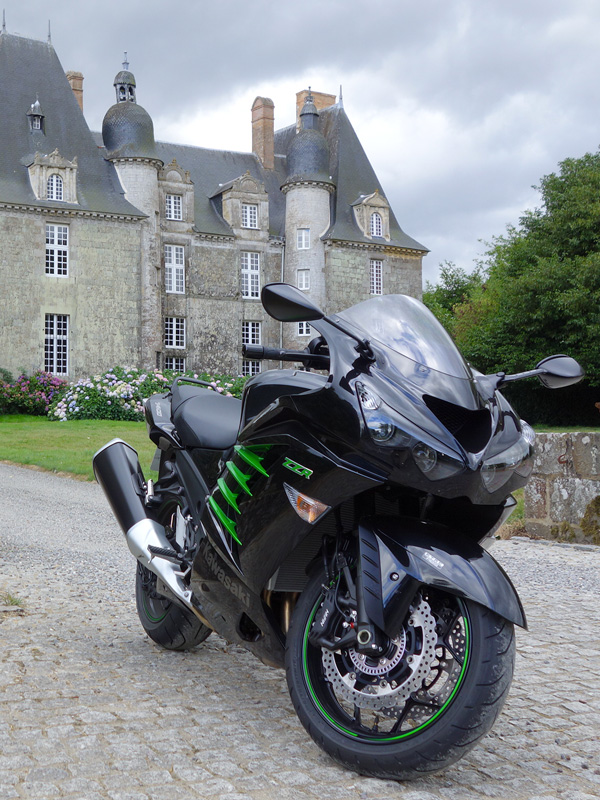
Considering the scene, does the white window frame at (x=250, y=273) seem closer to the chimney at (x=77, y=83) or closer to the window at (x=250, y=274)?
the window at (x=250, y=274)

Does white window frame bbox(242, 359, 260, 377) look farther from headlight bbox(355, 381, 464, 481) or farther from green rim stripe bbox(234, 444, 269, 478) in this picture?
headlight bbox(355, 381, 464, 481)

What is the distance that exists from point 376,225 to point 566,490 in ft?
137

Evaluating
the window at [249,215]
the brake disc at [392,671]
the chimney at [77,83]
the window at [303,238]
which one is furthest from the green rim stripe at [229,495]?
the chimney at [77,83]

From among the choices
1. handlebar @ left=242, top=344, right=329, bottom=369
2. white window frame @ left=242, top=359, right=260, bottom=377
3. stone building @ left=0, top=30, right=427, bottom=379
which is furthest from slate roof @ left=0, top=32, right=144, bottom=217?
handlebar @ left=242, top=344, right=329, bottom=369

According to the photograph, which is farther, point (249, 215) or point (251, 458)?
point (249, 215)

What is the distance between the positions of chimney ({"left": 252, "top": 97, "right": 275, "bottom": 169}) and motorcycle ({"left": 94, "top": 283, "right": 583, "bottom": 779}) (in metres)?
49.6

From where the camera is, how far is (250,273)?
47.4 metres

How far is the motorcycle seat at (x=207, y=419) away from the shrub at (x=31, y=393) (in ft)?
109

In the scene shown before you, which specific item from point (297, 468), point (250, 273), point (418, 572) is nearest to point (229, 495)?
point (297, 468)

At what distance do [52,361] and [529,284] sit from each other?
2283 centimetres

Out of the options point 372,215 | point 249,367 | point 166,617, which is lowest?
Answer: point 166,617

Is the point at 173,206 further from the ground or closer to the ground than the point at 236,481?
further from the ground

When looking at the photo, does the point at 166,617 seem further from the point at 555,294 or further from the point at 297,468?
the point at 555,294

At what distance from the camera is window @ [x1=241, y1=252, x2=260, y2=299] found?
4725cm
